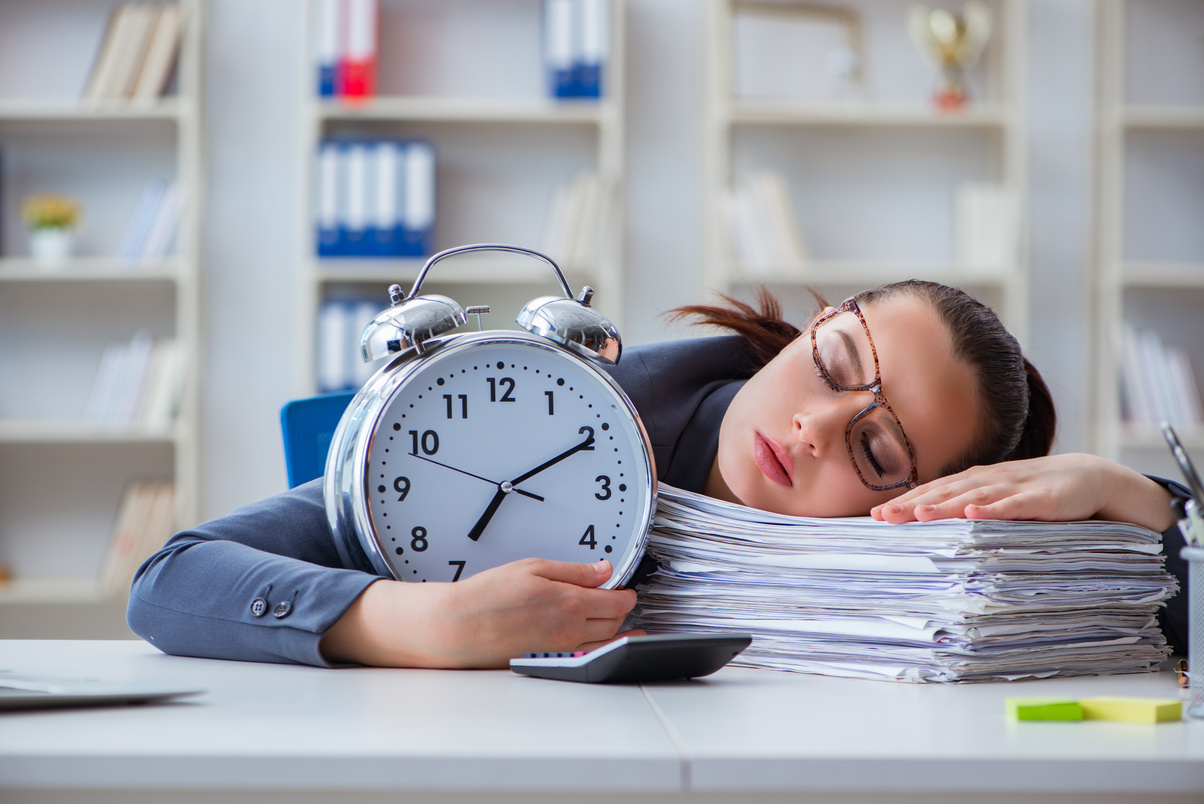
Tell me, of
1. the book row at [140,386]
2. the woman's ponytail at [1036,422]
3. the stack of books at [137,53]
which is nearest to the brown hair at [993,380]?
the woman's ponytail at [1036,422]

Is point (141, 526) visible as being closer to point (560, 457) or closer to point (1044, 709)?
point (560, 457)

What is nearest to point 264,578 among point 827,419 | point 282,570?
point 282,570

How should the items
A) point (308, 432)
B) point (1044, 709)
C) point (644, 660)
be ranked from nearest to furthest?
point (1044, 709), point (644, 660), point (308, 432)

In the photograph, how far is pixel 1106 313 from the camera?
142 inches

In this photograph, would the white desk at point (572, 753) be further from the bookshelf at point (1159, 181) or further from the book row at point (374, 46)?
the bookshelf at point (1159, 181)

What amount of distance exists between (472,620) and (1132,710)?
0.47m

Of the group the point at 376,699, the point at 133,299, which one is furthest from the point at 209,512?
the point at 376,699

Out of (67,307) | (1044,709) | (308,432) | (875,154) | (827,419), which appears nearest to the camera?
(1044,709)

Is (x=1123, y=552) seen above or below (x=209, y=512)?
above

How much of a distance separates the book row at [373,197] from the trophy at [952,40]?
170 cm

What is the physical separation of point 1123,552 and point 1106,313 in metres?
2.94

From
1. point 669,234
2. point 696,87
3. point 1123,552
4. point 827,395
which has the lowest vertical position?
point 1123,552

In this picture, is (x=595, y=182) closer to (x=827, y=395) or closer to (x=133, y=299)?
(x=133, y=299)

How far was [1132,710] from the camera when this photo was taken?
2.22 ft
